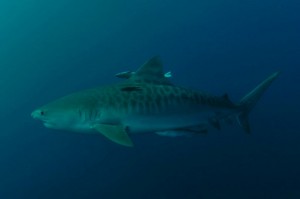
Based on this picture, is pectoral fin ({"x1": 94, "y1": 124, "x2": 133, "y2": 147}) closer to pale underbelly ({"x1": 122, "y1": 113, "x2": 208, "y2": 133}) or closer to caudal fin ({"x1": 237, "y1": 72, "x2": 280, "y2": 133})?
pale underbelly ({"x1": 122, "y1": 113, "x2": 208, "y2": 133})

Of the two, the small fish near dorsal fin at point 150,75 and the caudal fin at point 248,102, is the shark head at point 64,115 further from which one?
the caudal fin at point 248,102

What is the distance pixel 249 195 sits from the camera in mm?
9766

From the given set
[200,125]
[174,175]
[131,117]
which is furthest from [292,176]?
[131,117]

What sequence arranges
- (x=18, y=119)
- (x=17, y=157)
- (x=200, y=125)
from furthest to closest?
1. (x=18, y=119)
2. (x=17, y=157)
3. (x=200, y=125)

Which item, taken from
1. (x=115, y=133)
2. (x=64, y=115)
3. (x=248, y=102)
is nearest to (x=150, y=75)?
(x=115, y=133)

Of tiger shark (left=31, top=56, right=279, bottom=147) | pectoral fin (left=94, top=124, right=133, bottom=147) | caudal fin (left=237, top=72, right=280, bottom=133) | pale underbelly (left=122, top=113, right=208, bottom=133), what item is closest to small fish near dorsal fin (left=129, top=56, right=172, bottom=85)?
tiger shark (left=31, top=56, right=279, bottom=147)

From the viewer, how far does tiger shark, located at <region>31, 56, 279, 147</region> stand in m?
4.15

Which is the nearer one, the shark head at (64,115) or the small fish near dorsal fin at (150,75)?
the shark head at (64,115)

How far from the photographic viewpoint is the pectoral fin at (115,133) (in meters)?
3.95

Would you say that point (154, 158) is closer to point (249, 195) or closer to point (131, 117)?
point (249, 195)

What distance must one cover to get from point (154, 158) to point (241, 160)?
260 centimetres

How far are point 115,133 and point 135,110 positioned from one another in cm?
37

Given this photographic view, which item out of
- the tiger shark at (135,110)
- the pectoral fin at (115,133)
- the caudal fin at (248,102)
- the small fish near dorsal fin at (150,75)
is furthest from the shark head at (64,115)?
the caudal fin at (248,102)

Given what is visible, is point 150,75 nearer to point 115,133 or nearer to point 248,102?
point 115,133
